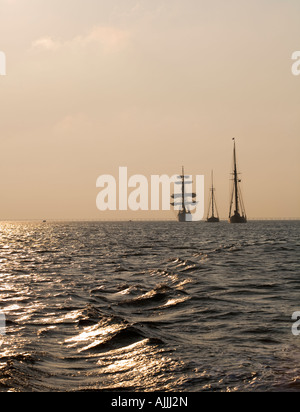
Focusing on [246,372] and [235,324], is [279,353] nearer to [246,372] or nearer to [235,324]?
[246,372]

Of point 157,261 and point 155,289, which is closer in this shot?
point 155,289

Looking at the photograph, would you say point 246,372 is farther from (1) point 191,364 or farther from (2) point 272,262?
(2) point 272,262

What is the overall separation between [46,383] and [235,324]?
6248mm

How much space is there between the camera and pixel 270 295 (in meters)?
18.0

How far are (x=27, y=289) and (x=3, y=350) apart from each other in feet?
31.8

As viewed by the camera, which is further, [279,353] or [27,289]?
[27,289]

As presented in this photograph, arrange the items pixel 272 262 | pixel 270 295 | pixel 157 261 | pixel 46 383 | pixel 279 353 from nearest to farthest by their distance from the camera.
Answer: pixel 46 383 → pixel 279 353 → pixel 270 295 → pixel 272 262 → pixel 157 261

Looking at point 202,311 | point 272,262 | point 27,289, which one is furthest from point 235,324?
point 272,262

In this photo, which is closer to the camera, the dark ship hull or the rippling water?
the rippling water

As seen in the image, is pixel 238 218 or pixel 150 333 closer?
pixel 150 333

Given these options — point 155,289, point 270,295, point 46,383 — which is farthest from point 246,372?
point 155,289

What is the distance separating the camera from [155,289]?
787 inches

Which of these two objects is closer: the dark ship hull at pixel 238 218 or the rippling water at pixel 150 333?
the rippling water at pixel 150 333

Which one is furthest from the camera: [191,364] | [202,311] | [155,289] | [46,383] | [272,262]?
[272,262]
